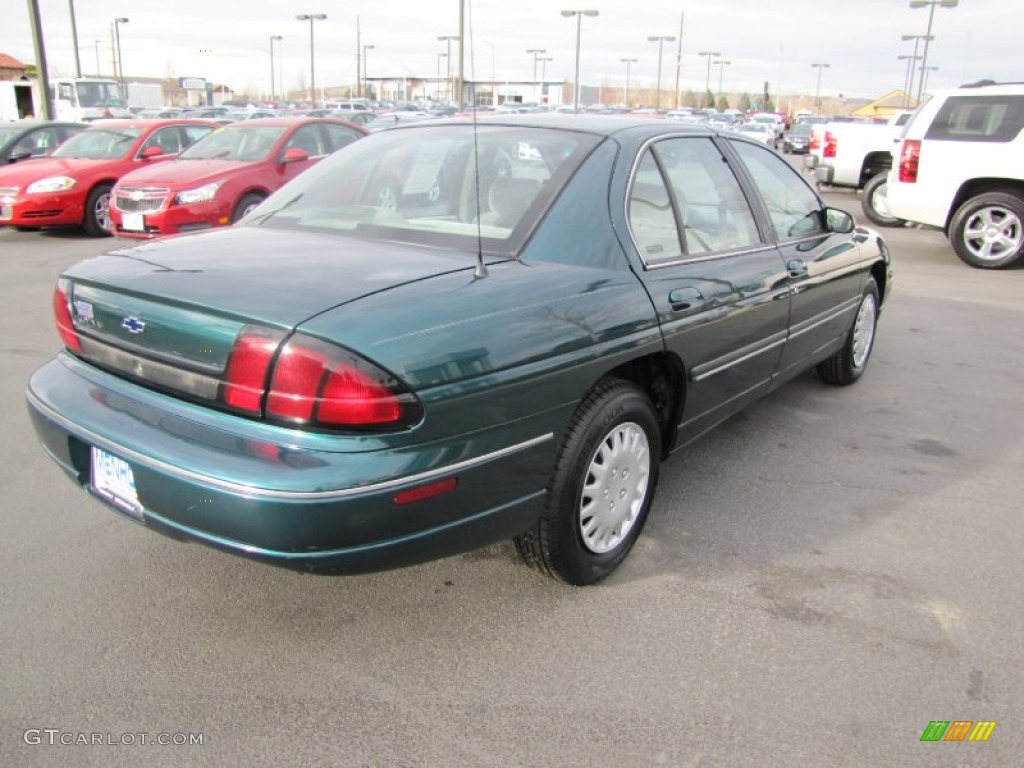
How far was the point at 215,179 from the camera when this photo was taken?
8992mm

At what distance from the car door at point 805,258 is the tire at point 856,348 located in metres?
0.32

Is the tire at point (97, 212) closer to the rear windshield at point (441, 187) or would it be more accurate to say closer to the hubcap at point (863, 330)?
the rear windshield at point (441, 187)

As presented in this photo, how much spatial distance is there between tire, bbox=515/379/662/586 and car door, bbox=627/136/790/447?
0.32 m

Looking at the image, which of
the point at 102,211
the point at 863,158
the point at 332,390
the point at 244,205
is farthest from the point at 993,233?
the point at 102,211

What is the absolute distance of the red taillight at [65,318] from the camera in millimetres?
2729

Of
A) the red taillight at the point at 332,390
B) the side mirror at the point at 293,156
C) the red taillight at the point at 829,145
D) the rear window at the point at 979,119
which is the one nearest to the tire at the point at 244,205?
the side mirror at the point at 293,156

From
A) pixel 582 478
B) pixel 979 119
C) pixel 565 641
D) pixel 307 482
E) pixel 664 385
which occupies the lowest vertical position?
pixel 565 641

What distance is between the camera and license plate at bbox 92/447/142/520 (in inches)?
93.4

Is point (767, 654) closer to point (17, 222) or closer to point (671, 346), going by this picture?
point (671, 346)

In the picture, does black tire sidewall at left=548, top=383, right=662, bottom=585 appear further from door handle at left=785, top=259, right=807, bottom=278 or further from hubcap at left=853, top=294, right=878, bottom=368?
hubcap at left=853, top=294, right=878, bottom=368

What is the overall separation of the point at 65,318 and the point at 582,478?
1798 millimetres

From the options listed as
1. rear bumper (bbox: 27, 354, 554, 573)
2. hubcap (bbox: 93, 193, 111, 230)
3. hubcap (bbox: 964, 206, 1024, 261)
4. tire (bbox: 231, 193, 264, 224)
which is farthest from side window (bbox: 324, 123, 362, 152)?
rear bumper (bbox: 27, 354, 554, 573)

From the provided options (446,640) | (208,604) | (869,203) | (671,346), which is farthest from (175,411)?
(869,203)

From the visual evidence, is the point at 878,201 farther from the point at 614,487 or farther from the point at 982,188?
the point at 614,487
